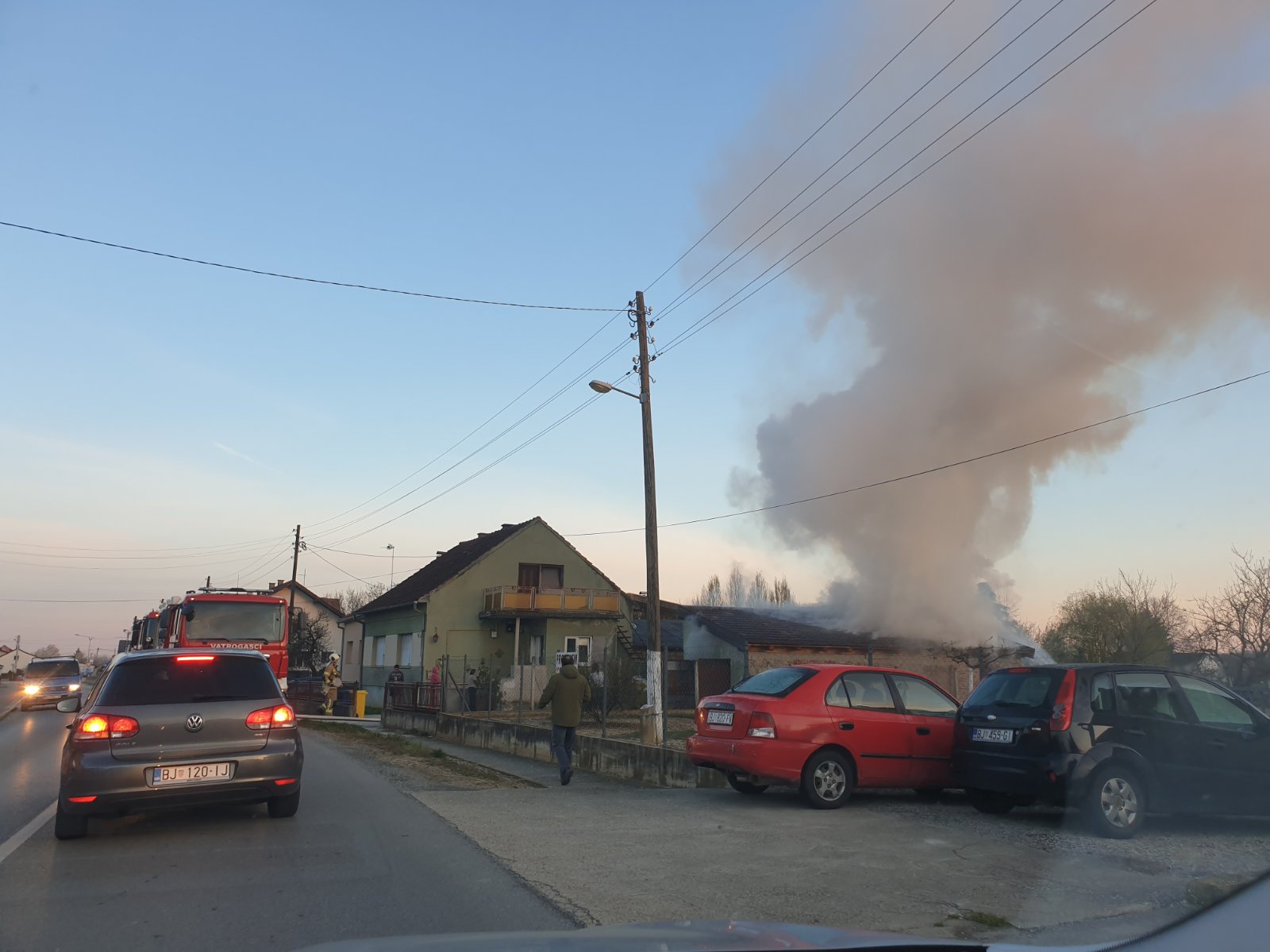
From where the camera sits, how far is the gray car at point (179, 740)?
7164 mm

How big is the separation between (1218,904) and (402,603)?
39625 mm

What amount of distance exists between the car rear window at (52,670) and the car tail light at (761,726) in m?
30.4

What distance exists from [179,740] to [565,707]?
19.5ft

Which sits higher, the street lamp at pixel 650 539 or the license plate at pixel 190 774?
the street lamp at pixel 650 539

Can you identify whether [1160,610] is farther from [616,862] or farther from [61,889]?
[61,889]

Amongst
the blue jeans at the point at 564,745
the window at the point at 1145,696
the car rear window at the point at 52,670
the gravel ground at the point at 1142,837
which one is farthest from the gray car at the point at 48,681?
the window at the point at 1145,696

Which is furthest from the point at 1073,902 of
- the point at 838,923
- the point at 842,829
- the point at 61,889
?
the point at 61,889

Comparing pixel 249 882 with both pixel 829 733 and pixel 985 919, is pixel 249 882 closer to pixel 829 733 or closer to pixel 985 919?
pixel 985 919

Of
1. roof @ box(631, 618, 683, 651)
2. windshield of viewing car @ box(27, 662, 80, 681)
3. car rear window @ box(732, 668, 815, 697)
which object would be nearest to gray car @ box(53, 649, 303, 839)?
car rear window @ box(732, 668, 815, 697)

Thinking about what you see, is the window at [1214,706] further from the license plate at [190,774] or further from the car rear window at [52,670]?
the car rear window at [52,670]

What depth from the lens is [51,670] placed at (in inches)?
1254

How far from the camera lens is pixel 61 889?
5.86m

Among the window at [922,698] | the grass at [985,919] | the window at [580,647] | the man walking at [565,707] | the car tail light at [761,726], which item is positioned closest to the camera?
the grass at [985,919]

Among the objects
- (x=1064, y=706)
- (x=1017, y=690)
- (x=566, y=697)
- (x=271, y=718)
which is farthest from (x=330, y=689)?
(x=1064, y=706)
